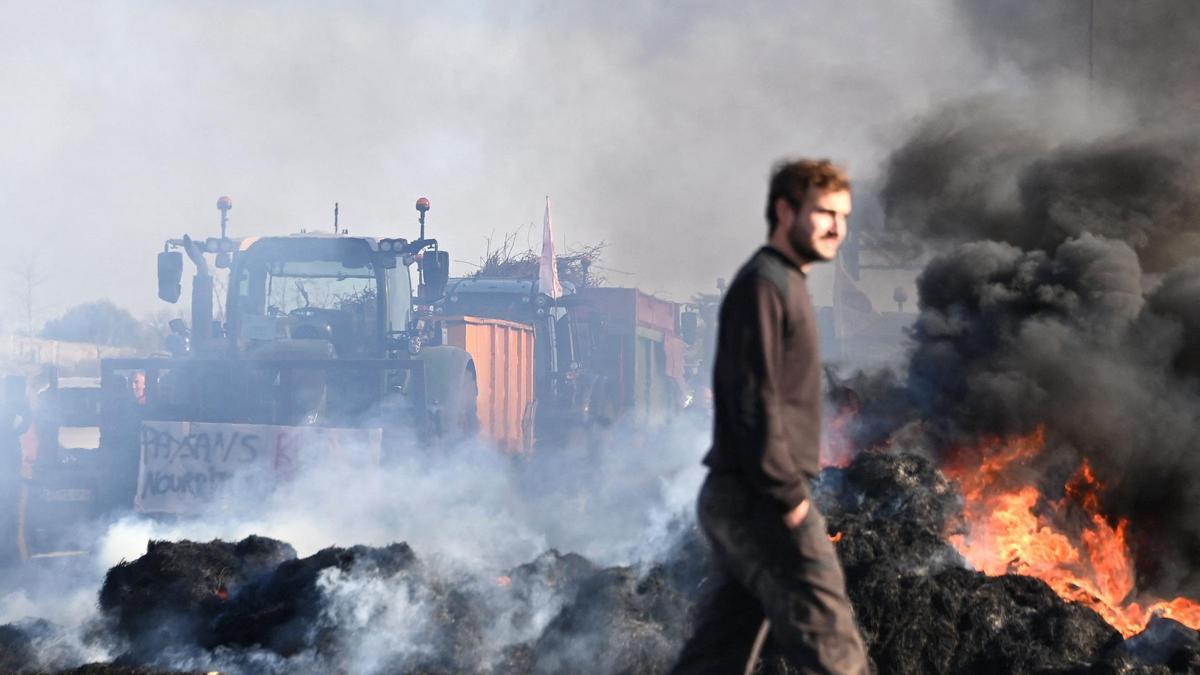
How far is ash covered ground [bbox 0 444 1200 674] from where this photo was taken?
231 inches

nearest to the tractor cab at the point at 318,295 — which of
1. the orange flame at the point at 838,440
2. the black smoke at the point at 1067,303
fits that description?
the orange flame at the point at 838,440

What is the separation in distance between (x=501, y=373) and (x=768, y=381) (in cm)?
1367

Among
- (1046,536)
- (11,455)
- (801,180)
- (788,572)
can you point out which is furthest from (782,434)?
(11,455)

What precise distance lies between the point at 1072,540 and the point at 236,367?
7.83 m

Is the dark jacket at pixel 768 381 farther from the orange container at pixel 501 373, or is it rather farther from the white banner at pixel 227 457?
the orange container at pixel 501 373

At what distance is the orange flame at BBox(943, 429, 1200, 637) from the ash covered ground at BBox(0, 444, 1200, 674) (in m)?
1.06

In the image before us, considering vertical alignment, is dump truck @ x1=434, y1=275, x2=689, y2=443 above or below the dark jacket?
below

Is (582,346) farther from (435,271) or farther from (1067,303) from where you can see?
(1067,303)

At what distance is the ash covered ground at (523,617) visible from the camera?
19.2ft

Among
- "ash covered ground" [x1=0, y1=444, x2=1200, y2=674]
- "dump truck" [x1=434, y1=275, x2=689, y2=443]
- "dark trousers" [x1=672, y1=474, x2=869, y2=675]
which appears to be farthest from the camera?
"dump truck" [x1=434, y1=275, x2=689, y2=443]

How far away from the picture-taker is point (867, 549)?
21.5 ft

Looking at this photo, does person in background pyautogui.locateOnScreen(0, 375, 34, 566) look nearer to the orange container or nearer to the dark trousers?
the orange container

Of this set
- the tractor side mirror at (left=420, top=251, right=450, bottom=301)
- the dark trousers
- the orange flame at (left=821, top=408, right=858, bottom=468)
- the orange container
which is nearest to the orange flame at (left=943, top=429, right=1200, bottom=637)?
the orange flame at (left=821, top=408, right=858, bottom=468)

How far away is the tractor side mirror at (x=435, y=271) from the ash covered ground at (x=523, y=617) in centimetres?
473
